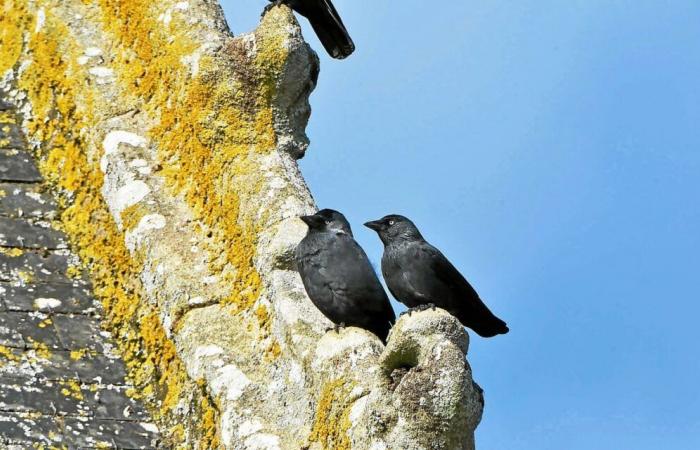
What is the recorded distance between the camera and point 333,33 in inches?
380

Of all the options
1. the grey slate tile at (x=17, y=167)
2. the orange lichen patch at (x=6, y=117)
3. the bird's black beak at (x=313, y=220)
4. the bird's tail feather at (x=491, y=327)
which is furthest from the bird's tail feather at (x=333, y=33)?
the bird's black beak at (x=313, y=220)

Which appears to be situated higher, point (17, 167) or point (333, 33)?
point (333, 33)

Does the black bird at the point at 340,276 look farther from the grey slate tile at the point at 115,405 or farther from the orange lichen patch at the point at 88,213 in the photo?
the grey slate tile at the point at 115,405

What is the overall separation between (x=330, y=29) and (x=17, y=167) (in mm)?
3310

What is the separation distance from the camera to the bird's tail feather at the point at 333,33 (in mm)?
9555

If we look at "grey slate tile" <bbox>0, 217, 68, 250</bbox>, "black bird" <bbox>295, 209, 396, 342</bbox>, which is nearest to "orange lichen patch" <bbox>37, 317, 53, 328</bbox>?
"grey slate tile" <bbox>0, 217, 68, 250</bbox>

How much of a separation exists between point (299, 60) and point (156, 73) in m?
0.62

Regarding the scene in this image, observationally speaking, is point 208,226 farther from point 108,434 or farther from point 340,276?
point 108,434

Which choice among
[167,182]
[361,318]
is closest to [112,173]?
[167,182]

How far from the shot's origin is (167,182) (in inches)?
255

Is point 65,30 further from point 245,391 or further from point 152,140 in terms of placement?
point 245,391

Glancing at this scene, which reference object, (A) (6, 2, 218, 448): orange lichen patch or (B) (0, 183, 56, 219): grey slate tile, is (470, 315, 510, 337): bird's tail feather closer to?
(A) (6, 2, 218, 448): orange lichen patch

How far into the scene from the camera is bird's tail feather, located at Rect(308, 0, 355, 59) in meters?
9.55

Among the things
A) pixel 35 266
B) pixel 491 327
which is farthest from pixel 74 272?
pixel 491 327
